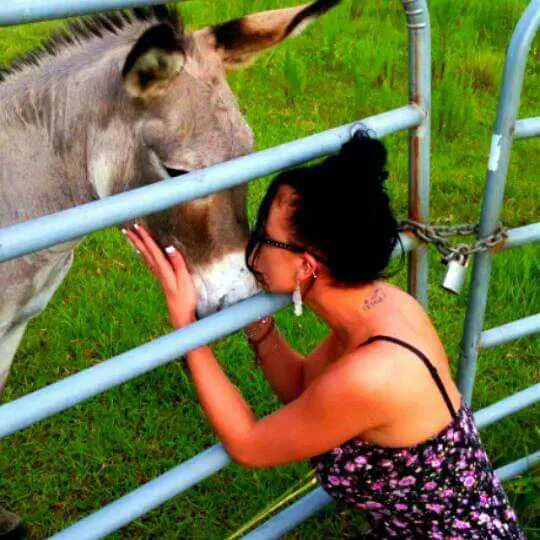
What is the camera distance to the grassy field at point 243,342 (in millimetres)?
2771

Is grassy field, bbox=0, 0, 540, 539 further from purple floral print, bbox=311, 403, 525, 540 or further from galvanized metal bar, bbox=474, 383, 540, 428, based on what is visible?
purple floral print, bbox=311, 403, 525, 540

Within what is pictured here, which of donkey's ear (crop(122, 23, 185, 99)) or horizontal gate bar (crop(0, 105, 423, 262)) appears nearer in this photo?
horizontal gate bar (crop(0, 105, 423, 262))

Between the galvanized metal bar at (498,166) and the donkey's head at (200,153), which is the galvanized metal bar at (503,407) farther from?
the donkey's head at (200,153)

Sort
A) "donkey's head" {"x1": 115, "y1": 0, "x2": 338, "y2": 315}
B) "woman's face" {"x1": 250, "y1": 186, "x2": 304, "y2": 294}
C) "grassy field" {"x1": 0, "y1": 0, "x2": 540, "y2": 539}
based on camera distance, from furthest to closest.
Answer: "grassy field" {"x1": 0, "y1": 0, "x2": 540, "y2": 539}, "donkey's head" {"x1": 115, "y1": 0, "x2": 338, "y2": 315}, "woman's face" {"x1": 250, "y1": 186, "x2": 304, "y2": 294}

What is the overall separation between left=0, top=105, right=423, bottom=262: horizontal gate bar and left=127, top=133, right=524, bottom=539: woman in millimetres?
59

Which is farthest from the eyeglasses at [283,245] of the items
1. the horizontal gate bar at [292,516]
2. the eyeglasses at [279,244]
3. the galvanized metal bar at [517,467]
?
the galvanized metal bar at [517,467]

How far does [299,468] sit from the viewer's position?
9.12 feet

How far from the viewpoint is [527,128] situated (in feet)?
5.90

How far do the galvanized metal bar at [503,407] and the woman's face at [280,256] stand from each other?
0.91 metres

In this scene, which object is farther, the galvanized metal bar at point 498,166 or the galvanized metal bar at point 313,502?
the galvanized metal bar at point 313,502

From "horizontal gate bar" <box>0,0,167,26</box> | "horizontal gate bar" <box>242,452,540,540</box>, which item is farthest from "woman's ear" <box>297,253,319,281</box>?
"horizontal gate bar" <box>242,452,540,540</box>

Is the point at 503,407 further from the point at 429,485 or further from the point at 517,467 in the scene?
the point at 429,485

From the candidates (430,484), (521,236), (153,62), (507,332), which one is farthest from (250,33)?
(430,484)

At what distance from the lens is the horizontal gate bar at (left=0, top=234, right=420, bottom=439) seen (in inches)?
51.9
